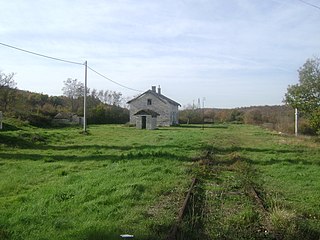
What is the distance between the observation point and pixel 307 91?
35.9m

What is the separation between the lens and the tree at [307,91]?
116 feet

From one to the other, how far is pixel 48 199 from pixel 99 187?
170 centimetres

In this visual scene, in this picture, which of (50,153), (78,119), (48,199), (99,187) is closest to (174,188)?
(99,187)

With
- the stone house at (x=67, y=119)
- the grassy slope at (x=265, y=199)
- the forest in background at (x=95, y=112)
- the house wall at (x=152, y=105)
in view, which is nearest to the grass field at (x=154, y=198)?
the grassy slope at (x=265, y=199)

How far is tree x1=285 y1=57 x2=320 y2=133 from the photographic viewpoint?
116 ft

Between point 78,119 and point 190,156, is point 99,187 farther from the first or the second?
point 78,119

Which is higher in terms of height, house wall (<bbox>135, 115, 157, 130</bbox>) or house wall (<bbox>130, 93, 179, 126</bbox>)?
house wall (<bbox>130, 93, 179, 126</bbox>)

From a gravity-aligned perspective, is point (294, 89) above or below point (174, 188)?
above

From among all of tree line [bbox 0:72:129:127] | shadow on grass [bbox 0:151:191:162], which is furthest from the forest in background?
shadow on grass [bbox 0:151:191:162]

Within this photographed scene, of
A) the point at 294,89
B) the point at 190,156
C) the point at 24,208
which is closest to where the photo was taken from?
the point at 24,208

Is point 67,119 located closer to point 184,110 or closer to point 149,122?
point 149,122

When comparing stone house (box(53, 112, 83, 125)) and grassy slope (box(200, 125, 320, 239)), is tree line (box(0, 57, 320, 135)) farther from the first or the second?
grassy slope (box(200, 125, 320, 239))

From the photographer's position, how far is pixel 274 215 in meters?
7.25

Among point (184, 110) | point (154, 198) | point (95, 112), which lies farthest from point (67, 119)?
point (154, 198)
